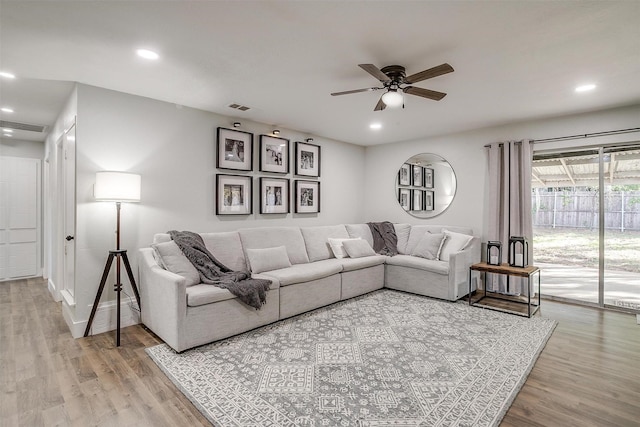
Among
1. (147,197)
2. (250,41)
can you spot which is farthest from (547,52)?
(147,197)

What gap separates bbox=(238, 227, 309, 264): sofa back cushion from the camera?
4.00 m

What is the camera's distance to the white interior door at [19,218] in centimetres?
515

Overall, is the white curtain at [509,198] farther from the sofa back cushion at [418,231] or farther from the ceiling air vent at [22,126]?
the ceiling air vent at [22,126]

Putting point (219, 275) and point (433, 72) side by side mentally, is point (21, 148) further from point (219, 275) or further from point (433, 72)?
point (433, 72)

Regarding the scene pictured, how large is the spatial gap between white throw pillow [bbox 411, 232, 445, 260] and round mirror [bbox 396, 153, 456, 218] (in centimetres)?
77

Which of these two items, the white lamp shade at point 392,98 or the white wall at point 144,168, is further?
the white wall at point 144,168

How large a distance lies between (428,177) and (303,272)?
3022 millimetres

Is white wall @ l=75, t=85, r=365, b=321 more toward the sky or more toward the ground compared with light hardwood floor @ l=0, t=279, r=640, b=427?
more toward the sky

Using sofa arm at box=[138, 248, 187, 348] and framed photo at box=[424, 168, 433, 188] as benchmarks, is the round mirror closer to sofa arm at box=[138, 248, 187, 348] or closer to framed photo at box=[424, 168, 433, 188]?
framed photo at box=[424, 168, 433, 188]

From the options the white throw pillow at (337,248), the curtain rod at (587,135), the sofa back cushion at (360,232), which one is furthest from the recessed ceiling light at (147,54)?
the curtain rod at (587,135)

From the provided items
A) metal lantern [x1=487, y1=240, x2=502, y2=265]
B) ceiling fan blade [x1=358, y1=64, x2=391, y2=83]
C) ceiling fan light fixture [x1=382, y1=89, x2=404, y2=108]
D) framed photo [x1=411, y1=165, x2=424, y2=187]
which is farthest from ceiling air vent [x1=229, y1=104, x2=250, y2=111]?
metal lantern [x1=487, y1=240, x2=502, y2=265]

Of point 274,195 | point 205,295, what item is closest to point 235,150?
point 274,195

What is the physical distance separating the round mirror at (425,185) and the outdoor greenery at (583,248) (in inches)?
54.4

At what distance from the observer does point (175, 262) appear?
10.2 feet
